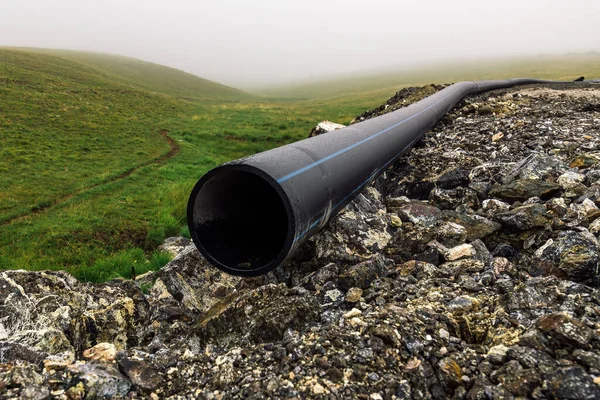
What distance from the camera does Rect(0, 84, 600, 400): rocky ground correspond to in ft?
8.15

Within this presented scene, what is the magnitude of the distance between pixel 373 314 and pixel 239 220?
6.17 feet

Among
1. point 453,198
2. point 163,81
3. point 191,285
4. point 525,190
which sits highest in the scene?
point 163,81

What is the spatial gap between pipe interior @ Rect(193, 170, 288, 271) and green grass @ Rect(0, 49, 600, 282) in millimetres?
3236

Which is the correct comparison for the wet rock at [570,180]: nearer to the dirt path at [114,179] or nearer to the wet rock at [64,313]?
the wet rock at [64,313]

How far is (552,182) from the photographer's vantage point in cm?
533

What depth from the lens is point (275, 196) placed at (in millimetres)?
4504

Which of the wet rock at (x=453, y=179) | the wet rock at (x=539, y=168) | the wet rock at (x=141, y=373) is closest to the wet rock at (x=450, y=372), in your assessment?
the wet rock at (x=141, y=373)

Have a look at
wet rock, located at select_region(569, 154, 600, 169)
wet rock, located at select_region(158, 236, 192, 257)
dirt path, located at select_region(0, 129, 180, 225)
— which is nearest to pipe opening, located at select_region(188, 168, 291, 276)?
wet rock, located at select_region(158, 236, 192, 257)

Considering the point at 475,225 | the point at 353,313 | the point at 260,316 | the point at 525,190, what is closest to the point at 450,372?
the point at 353,313

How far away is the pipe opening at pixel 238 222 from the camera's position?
137 inches

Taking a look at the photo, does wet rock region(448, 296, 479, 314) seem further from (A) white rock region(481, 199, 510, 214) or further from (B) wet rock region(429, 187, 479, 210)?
(B) wet rock region(429, 187, 479, 210)

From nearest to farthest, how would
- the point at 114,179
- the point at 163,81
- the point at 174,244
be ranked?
the point at 174,244, the point at 114,179, the point at 163,81

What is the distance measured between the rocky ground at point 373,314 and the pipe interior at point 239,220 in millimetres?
444

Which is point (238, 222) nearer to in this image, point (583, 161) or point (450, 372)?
point (450, 372)
